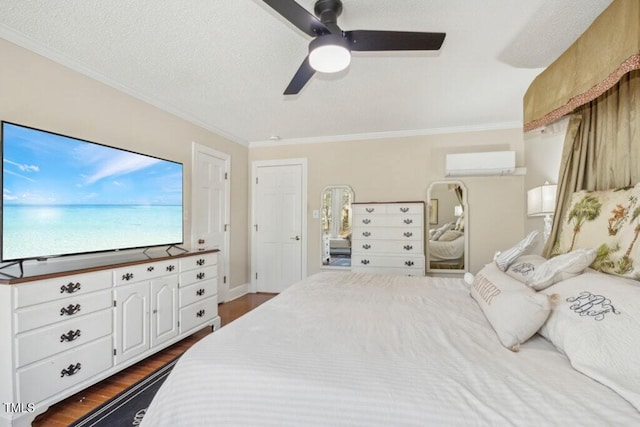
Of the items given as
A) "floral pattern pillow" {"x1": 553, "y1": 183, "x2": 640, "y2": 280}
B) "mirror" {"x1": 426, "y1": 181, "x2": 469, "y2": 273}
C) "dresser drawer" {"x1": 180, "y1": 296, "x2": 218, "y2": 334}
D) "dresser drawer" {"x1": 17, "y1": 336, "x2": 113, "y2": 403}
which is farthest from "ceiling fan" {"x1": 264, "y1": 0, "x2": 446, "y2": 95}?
"mirror" {"x1": 426, "y1": 181, "x2": 469, "y2": 273}

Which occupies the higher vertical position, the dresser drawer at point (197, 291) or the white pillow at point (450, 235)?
the white pillow at point (450, 235)

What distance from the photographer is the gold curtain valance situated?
3.88 feet

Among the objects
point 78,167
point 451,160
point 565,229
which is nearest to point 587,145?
point 565,229

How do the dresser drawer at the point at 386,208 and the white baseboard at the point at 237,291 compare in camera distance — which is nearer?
the dresser drawer at the point at 386,208

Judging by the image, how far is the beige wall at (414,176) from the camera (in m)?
3.71

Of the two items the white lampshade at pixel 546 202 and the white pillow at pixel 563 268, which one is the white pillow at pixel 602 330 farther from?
the white lampshade at pixel 546 202

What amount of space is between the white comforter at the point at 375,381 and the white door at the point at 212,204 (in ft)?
8.35

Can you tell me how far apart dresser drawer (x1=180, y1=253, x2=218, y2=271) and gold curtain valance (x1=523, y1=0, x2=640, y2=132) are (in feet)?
9.67

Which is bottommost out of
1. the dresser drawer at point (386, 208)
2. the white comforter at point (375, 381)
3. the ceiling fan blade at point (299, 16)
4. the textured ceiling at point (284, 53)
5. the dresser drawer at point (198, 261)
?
the white comforter at point (375, 381)

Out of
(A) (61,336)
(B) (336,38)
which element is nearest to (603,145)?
(B) (336,38)

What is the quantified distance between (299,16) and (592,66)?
1.45 meters

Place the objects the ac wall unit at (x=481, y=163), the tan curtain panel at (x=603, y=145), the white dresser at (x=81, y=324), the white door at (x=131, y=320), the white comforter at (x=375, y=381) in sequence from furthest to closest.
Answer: the ac wall unit at (x=481, y=163) < the white door at (x=131, y=320) < the white dresser at (x=81, y=324) < the tan curtain panel at (x=603, y=145) < the white comforter at (x=375, y=381)

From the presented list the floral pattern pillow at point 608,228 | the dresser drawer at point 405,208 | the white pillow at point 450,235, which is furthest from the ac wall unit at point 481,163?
the floral pattern pillow at point 608,228

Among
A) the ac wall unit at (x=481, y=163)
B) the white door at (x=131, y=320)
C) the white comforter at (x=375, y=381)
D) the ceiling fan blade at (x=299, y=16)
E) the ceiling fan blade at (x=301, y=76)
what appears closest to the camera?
the white comforter at (x=375, y=381)
